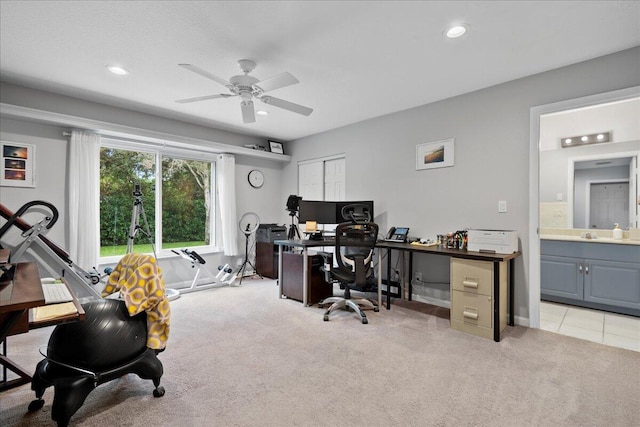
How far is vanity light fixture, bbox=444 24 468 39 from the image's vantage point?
227cm

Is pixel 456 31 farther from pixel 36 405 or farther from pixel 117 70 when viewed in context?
pixel 36 405

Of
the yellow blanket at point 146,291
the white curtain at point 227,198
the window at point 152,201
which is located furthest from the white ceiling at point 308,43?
the yellow blanket at point 146,291

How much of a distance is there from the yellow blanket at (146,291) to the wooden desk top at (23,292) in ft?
1.39

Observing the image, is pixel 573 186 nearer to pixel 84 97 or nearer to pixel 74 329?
pixel 74 329

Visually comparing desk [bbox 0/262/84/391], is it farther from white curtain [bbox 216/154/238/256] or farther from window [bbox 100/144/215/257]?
white curtain [bbox 216/154/238/256]

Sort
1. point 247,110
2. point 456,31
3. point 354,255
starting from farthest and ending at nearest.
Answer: point 354,255 → point 247,110 → point 456,31

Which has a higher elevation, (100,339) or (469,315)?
(100,339)

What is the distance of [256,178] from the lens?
5.70 m

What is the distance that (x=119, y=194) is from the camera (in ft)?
14.0

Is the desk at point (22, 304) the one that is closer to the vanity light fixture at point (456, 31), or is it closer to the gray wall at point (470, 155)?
the vanity light fixture at point (456, 31)

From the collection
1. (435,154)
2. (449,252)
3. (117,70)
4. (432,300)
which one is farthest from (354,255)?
(117,70)

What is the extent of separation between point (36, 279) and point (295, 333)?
2020 millimetres

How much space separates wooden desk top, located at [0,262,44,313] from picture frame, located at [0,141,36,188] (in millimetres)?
2470

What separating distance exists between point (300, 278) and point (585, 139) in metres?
4.32
